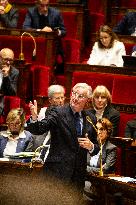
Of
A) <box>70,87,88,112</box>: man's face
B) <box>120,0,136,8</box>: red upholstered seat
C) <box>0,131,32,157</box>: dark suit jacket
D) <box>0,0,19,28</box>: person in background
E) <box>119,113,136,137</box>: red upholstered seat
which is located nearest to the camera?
<box>70,87,88,112</box>: man's face

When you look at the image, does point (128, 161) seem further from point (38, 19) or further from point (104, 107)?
point (38, 19)

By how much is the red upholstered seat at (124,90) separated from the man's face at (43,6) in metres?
0.73

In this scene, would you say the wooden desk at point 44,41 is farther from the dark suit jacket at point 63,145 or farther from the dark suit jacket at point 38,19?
the dark suit jacket at point 63,145

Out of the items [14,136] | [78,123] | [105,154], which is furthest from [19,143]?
[78,123]

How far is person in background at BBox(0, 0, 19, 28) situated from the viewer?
9.45ft

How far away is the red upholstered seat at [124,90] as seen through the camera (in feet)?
7.34

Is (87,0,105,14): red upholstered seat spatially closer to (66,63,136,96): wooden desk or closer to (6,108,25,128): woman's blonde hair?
(66,63,136,96): wooden desk

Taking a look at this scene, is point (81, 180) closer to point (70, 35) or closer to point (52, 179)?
point (52, 179)

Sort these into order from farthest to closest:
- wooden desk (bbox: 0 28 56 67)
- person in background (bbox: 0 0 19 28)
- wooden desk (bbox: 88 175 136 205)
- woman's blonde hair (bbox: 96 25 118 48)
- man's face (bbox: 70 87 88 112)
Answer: person in background (bbox: 0 0 19 28) → wooden desk (bbox: 0 28 56 67) → woman's blonde hair (bbox: 96 25 118 48) → wooden desk (bbox: 88 175 136 205) → man's face (bbox: 70 87 88 112)

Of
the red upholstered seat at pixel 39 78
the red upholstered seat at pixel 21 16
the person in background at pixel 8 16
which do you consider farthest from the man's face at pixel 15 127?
the red upholstered seat at pixel 21 16

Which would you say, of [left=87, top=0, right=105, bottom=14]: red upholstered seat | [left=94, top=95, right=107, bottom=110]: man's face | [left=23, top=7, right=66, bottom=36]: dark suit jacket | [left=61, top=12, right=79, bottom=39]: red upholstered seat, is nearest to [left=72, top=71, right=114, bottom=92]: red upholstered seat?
[left=94, top=95, right=107, bottom=110]: man's face

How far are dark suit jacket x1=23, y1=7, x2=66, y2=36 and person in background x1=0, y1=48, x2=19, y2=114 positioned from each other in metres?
0.55

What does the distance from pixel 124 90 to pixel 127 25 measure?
68 centimetres

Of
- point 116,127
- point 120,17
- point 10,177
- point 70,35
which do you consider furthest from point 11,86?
point 10,177
